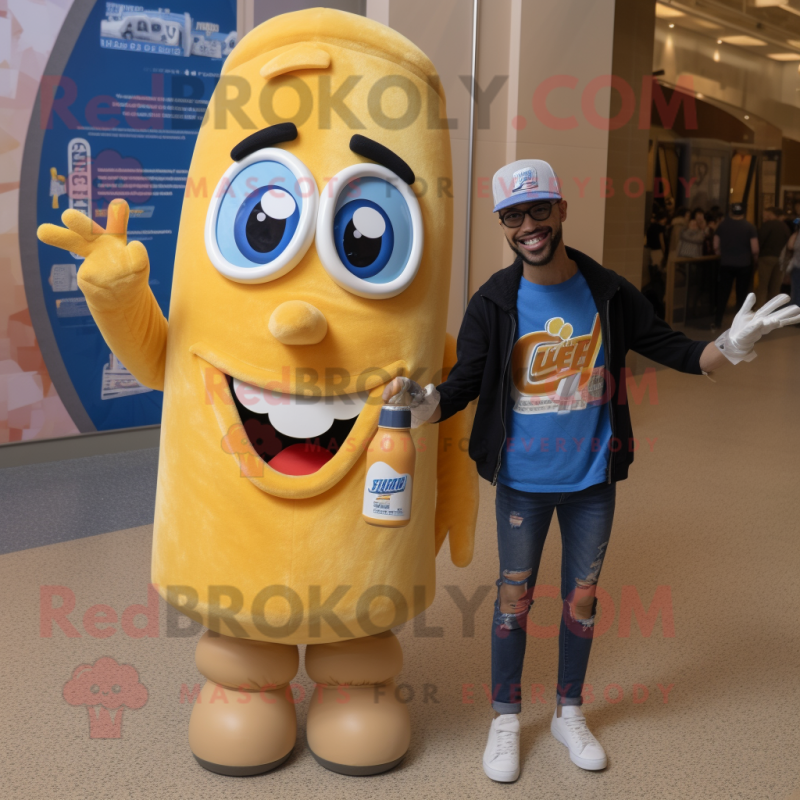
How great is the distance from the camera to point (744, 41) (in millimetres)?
7109

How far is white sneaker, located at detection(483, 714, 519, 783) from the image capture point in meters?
1.92

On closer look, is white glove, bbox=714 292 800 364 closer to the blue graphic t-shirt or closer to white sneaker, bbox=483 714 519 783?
the blue graphic t-shirt

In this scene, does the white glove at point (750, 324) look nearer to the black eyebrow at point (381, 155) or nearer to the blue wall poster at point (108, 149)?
the black eyebrow at point (381, 155)

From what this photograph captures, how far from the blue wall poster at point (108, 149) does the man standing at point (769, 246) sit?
17.9ft

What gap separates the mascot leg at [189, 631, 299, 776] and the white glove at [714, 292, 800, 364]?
118 centimetres

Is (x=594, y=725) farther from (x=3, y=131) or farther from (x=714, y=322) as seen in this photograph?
(x=714, y=322)

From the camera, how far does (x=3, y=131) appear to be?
381 centimetres

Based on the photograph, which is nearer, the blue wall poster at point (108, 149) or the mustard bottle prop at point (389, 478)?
the mustard bottle prop at point (389, 478)


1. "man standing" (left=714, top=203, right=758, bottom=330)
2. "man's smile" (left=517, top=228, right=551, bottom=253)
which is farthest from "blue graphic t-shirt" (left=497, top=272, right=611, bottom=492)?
"man standing" (left=714, top=203, right=758, bottom=330)

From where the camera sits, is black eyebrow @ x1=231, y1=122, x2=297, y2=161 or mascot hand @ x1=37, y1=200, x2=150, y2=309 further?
black eyebrow @ x1=231, y1=122, x2=297, y2=161

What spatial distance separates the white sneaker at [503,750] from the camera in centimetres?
192

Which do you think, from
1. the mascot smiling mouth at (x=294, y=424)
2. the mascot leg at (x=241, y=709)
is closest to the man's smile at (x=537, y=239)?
the mascot smiling mouth at (x=294, y=424)

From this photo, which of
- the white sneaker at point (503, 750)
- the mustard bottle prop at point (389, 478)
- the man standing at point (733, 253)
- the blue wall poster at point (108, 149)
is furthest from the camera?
the man standing at point (733, 253)

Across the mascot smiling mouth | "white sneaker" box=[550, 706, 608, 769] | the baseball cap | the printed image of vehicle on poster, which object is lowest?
"white sneaker" box=[550, 706, 608, 769]
